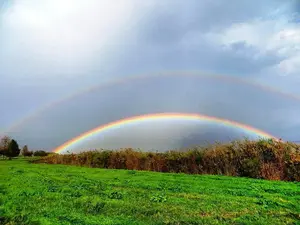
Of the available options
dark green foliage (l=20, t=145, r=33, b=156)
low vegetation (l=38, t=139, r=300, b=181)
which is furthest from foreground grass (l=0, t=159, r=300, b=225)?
dark green foliage (l=20, t=145, r=33, b=156)

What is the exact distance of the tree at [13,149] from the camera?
2488 inches

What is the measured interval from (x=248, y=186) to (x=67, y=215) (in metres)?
9.23

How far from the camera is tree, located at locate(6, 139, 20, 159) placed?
2488 inches

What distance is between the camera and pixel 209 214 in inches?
412

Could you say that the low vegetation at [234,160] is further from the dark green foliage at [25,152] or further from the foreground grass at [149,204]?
the dark green foliage at [25,152]

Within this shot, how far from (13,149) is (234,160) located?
5088 centimetres

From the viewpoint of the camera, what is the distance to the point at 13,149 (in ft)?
209

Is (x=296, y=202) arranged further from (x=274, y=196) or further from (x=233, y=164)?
(x=233, y=164)

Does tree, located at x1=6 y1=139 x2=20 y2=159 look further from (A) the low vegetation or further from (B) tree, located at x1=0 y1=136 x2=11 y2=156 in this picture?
(A) the low vegetation

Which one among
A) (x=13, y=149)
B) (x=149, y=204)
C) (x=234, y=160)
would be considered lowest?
(x=149, y=204)

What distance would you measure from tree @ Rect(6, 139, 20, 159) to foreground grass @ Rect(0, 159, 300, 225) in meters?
50.5

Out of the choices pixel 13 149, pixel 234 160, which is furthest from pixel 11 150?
pixel 234 160

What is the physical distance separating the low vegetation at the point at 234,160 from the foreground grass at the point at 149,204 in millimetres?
5749

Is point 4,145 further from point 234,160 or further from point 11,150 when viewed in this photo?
point 234,160
